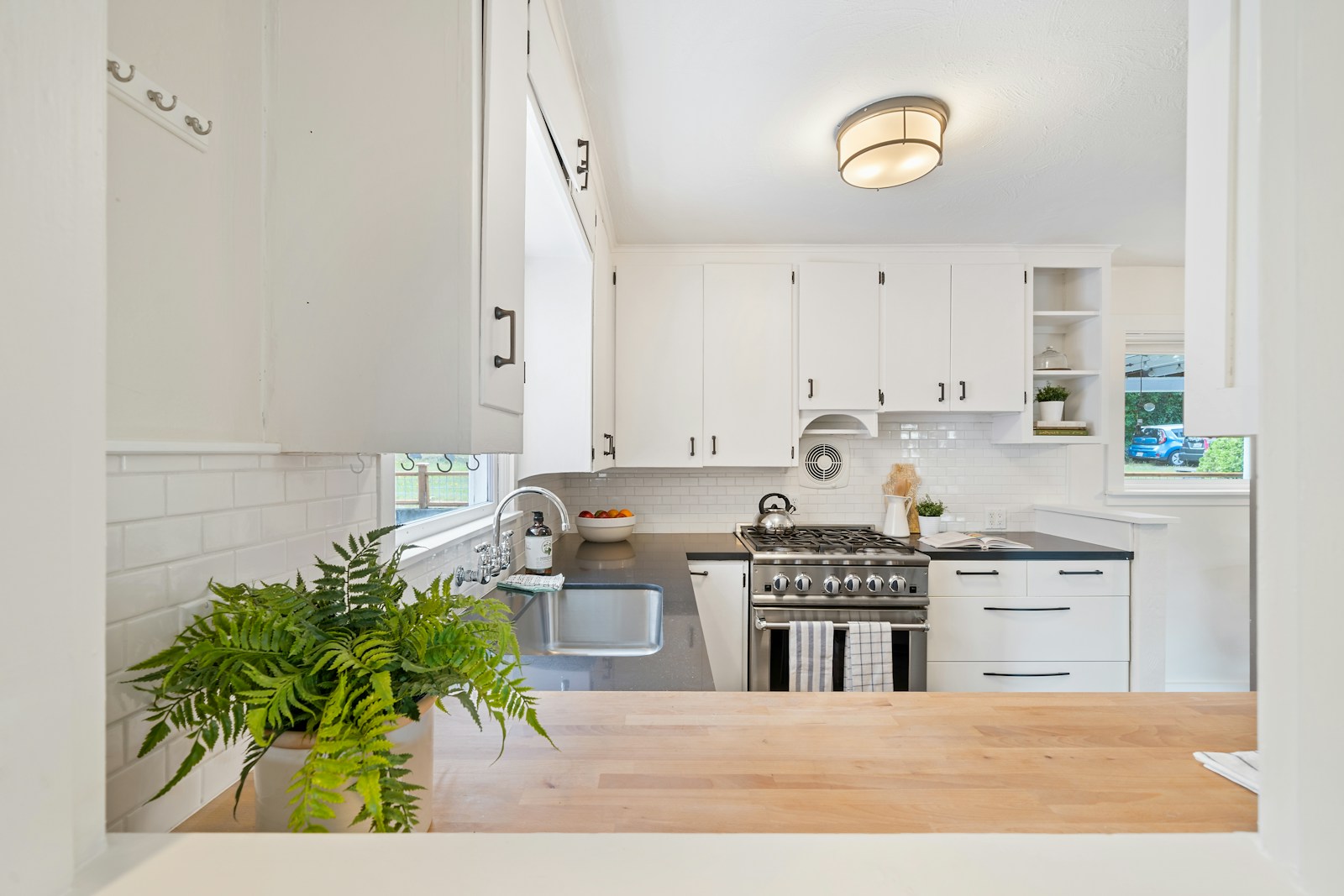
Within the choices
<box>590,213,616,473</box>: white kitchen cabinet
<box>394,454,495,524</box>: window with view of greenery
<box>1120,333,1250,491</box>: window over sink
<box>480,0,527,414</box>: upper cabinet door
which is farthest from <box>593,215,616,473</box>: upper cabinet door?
<box>1120,333,1250,491</box>: window over sink

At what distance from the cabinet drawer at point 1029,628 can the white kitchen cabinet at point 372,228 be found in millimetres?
2541

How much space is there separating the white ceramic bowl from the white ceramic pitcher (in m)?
1.40

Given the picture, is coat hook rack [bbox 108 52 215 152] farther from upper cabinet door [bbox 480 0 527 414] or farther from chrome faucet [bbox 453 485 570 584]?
chrome faucet [bbox 453 485 570 584]

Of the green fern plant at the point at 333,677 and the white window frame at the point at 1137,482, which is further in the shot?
the white window frame at the point at 1137,482

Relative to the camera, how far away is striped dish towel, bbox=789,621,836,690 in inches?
99.7

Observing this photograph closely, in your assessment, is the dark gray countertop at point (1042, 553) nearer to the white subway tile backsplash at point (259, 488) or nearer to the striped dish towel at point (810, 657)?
the striped dish towel at point (810, 657)

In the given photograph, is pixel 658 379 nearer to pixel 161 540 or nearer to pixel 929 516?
pixel 929 516

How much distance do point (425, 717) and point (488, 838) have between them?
14.5 inches

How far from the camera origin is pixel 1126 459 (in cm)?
341

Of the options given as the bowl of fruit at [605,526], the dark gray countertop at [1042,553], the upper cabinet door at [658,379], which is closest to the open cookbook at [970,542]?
the dark gray countertop at [1042,553]

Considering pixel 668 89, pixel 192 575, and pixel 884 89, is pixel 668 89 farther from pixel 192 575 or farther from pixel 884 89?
pixel 192 575

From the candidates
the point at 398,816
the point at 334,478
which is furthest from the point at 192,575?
the point at 398,816

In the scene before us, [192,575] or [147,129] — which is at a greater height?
[147,129]

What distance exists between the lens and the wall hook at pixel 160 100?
2.25ft
